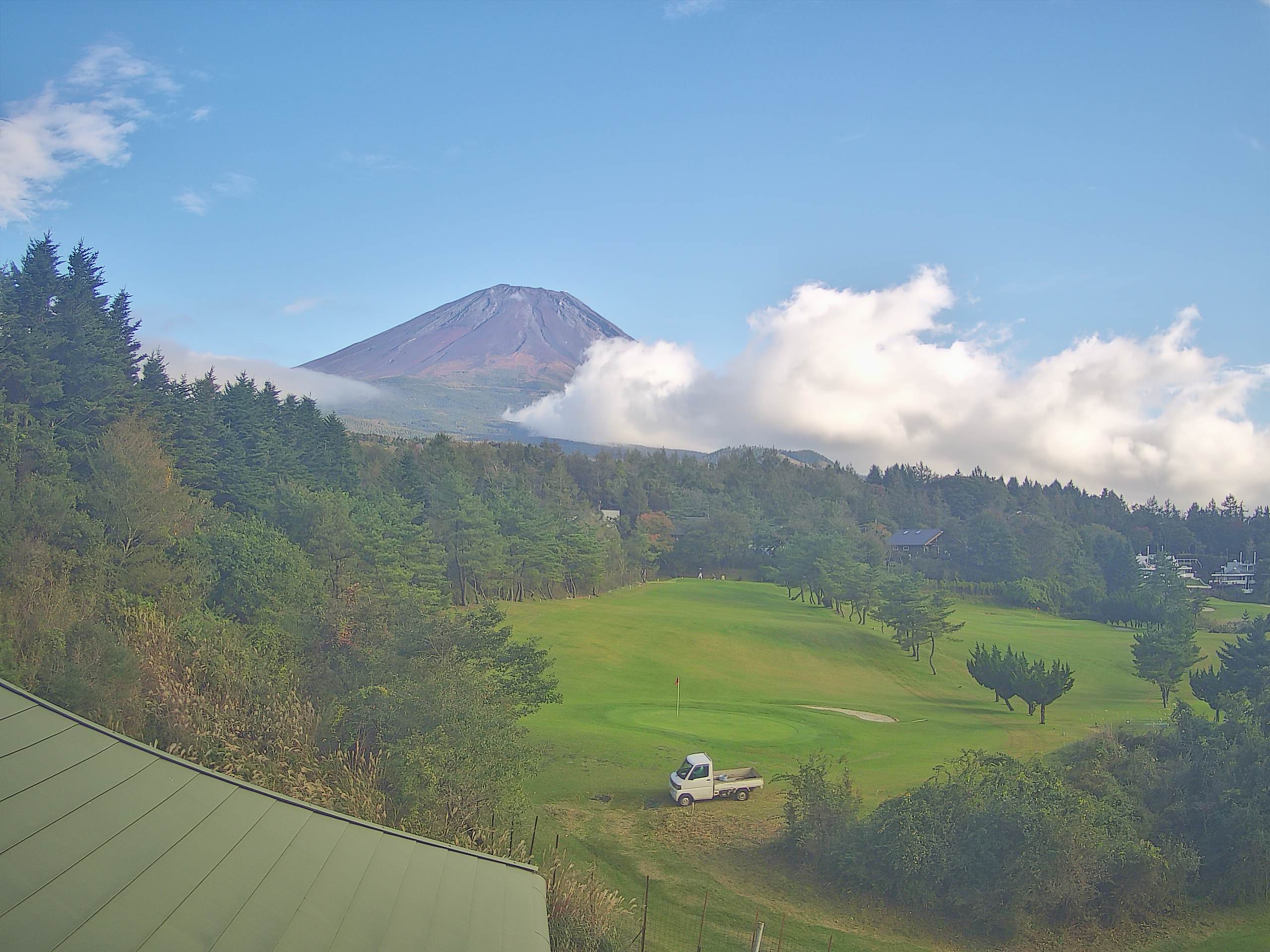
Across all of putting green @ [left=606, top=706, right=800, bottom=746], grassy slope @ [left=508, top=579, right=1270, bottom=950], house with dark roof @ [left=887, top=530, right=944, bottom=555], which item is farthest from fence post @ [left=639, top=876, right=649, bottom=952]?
house with dark roof @ [left=887, top=530, right=944, bottom=555]

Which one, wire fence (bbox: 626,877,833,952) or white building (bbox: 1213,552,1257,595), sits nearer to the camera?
wire fence (bbox: 626,877,833,952)

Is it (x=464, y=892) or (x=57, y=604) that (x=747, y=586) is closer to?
(x=57, y=604)

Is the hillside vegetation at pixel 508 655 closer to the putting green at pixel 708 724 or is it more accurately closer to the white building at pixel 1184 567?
the putting green at pixel 708 724

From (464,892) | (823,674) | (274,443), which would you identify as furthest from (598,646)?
(464,892)

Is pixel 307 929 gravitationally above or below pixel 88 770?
below

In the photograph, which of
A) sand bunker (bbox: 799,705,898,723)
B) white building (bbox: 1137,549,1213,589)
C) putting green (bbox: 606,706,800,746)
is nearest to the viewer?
putting green (bbox: 606,706,800,746)

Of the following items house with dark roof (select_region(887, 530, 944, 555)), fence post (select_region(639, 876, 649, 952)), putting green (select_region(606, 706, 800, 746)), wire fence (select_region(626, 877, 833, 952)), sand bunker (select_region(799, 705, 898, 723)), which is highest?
house with dark roof (select_region(887, 530, 944, 555))

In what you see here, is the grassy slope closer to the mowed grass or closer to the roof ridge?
the roof ridge
